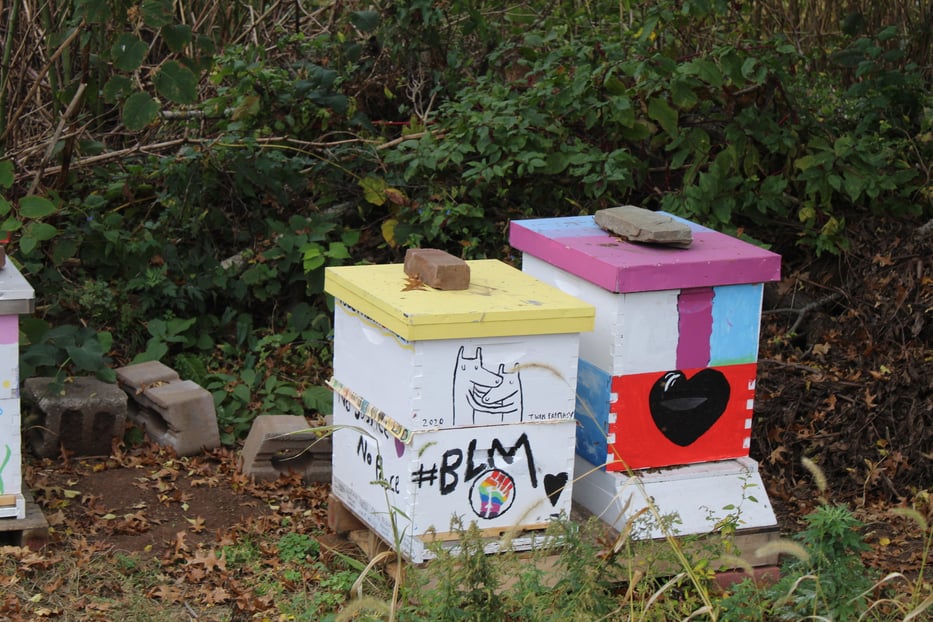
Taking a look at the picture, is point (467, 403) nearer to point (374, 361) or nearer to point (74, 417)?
point (374, 361)

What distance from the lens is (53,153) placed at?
5.87 meters

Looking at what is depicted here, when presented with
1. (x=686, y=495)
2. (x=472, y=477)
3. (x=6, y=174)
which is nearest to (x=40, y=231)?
(x=6, y=174)

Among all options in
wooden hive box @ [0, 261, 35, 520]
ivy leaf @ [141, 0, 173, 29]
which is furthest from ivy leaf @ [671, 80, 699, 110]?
wooden hive box @ [0, 261, 35, 520]

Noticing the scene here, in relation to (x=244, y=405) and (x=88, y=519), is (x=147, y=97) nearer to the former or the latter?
(x=244, y=405)

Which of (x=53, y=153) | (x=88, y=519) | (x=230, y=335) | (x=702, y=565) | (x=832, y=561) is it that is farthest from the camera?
(x=230, y=335)

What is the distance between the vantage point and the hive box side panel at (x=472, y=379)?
11.8 ft

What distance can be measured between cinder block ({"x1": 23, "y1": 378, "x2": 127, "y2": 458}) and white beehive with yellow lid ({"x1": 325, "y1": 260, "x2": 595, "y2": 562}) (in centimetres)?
167

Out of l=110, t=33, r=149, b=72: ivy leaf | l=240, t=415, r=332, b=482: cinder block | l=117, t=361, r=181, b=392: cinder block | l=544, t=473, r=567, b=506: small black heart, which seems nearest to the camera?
l=544, t=473, r=567, b=506: small black heart

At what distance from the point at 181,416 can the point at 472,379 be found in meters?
2.01

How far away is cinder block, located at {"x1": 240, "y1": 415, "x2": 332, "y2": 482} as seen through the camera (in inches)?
195

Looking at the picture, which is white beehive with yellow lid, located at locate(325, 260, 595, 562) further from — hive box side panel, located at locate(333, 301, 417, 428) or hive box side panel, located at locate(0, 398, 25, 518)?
hive box side panel, located at locate(0, 398, 25, 518)

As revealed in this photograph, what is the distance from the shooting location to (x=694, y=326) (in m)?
3.97

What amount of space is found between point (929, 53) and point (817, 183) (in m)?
1.73

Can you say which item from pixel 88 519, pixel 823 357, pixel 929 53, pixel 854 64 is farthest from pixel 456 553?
pixel 929 53
